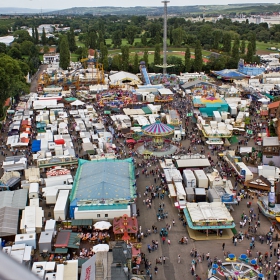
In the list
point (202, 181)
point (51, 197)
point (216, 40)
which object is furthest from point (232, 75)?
point (51, 197)

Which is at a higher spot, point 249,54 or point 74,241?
point 249,54

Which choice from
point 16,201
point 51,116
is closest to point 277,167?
point 16,201

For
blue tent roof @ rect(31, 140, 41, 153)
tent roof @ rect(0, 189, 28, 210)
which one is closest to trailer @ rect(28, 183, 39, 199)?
tent roof @ rect(0, 189, 28, 210)

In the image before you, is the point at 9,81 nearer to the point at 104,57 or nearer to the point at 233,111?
the point at 104,57

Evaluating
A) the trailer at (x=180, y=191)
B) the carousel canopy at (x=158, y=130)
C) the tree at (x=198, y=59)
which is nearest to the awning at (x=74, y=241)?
the trailer at (x=180, y=191)

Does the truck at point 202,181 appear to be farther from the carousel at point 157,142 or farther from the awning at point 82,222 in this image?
the awning at point 82,222

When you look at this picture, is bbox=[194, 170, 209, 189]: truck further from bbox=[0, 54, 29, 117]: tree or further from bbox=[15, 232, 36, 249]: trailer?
bbox=[0, 54, 29, 117]: tree
